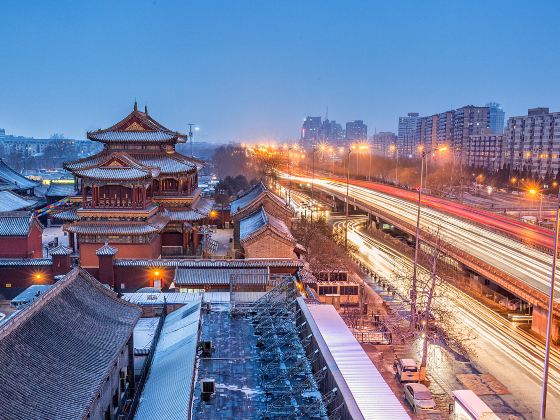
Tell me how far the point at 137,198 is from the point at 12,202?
2680 centimetres

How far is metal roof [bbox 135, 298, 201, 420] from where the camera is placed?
1795 centimetres

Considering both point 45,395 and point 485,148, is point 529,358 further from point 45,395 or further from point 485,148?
point 485,148

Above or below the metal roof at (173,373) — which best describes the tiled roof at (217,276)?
above

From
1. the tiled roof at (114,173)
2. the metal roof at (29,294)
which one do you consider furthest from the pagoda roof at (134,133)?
the metal roof at (29,294)

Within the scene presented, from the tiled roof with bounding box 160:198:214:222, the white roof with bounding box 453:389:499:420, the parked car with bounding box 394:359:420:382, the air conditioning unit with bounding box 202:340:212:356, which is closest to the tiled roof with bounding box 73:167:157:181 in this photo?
the tiled roof with bounding box 160:198:214:222

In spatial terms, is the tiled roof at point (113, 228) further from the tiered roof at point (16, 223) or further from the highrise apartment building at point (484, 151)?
the highrise apartment building at point (484, 151)

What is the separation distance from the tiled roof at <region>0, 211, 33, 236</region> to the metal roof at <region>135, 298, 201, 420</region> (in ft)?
60.9

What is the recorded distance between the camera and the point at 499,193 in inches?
3949

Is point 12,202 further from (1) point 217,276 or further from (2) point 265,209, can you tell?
(1) point 217,276

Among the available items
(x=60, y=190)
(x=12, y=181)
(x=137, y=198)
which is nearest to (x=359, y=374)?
(x=137, y=198)

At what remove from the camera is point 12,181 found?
71.2m

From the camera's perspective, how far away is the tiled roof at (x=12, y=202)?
5826cm

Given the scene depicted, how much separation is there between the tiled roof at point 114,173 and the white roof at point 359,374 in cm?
2056

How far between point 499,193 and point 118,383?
92.1m
